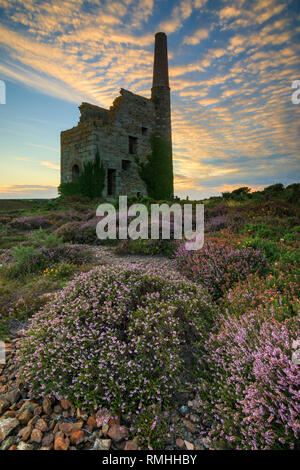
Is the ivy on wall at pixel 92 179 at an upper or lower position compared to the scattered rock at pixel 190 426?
upper

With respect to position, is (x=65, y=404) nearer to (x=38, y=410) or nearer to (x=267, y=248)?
(x=38, y=410)

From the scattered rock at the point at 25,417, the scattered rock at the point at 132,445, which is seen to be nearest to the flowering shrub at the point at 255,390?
the scattered rock at the point at 132,445

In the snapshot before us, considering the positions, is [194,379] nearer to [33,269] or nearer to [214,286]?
[214,286]

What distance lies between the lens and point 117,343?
2.16m

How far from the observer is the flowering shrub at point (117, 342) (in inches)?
80.3

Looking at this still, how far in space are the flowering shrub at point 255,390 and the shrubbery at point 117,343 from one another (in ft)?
0.89

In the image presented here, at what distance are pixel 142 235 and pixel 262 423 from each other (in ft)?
18.9

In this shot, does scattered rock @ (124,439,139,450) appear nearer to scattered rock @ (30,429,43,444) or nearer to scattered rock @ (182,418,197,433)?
scattered rock @ (182,418,197,433)

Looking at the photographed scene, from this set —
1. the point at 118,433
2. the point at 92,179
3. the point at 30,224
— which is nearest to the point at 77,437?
the point at 118,433

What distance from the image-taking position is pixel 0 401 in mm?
2121

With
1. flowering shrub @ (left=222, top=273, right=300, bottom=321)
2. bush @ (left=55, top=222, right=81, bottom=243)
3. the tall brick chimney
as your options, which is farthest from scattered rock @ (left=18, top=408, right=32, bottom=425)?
the tall brick chimney

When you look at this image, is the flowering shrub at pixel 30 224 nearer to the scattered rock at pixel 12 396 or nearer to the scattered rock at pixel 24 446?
the scattered rock at pixel 12 396

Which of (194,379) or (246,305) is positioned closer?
(194,379)
